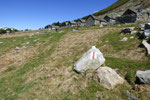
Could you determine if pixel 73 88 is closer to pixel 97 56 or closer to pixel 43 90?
pixel 43 90

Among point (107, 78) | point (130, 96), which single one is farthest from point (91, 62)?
point (130, 96)

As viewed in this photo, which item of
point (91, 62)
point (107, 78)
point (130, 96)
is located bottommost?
point (130, 96)

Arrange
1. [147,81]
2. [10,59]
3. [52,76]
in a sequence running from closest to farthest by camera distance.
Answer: [147,81] < [52,76] < [10,59]

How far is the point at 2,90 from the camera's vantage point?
10078mm

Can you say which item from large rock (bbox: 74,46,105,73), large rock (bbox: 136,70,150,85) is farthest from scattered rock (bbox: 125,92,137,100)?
large rock (bbox: 74,46,105,73)

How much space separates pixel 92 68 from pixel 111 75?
173cm

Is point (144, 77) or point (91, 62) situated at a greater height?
point (91, 62)

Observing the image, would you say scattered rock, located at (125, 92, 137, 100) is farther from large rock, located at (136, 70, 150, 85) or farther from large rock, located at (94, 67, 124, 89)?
large rock, located at (136, 70, 150, 85)

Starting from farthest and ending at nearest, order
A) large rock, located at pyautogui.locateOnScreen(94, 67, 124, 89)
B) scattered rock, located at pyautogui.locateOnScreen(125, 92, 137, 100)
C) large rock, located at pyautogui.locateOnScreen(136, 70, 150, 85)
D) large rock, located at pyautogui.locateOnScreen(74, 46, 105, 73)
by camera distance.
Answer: large rock, located at pyautogui.locateOnScreen(74, 46, 105, 73) < large rock, located at pyautogui.locateOnScreen(94, 67, 124, 89) < large rock, located at pyautogui.locateOnScreen(136, 70, 150, 85) < scattered rock, located at pyautogui.locateOnScreen(125, 92, 137, 100)

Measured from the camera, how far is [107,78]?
27.7 ft

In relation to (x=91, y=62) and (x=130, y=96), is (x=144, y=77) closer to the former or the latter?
(x=130, y=96)

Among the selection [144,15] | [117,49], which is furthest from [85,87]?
[144,15]

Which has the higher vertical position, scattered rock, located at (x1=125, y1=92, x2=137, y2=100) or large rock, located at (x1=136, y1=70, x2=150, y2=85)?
large rock, located at (x1=136, y1=70, x2=150, y2=85)

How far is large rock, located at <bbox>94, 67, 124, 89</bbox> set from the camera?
325 inches
